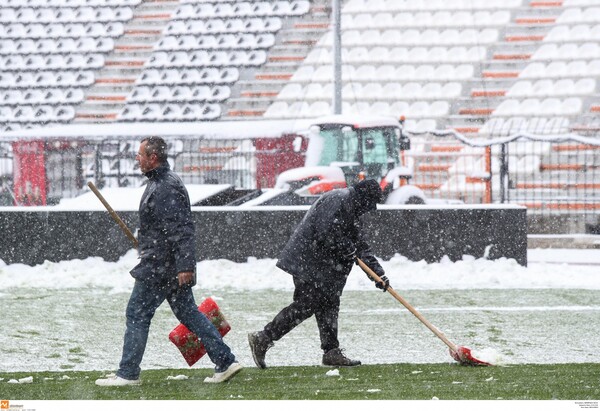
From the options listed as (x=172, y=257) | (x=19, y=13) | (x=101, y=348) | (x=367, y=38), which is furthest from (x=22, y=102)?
(x=172, y=257)

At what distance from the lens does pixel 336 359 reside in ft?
24.6

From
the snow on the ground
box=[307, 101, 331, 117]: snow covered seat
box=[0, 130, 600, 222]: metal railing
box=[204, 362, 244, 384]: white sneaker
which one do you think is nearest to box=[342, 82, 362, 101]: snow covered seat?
box=[307, 101, 331, 117]: snow covered seat

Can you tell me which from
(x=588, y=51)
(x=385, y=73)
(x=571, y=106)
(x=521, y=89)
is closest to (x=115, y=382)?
(x=571, y=106)

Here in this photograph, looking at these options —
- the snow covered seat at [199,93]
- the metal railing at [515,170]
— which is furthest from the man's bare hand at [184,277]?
the snow covered seat at [199,93]

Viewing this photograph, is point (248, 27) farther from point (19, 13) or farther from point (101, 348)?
point (101, 348)

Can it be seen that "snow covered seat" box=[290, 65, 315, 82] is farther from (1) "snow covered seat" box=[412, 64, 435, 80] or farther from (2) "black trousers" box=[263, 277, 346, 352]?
(2) "black trousers" box=[263, 277, 346, 352]

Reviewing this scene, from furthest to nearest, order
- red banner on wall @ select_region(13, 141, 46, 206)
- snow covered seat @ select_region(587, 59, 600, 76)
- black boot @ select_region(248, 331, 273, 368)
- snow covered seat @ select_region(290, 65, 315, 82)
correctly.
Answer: snow covered seat @ select_region(290, 65, 315, 82)
snow covered seat @ select_region(587, 59, 600, 76)
red banner on wall @ select_region(13, 141, 46, 206)
black boot @ select_region(248, 331, 273, 368)

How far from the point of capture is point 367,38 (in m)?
31.6

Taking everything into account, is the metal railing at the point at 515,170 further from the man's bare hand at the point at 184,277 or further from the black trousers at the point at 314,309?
the man's bare hand at the point at 184,277

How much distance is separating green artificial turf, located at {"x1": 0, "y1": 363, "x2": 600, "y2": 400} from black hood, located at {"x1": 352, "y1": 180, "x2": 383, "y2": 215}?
1.00 meters

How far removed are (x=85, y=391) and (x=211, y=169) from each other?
45.1 feet

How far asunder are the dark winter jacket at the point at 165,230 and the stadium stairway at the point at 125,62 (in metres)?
23.5

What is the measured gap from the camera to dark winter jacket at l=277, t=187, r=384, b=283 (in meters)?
7.30

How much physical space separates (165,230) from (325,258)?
121cm
